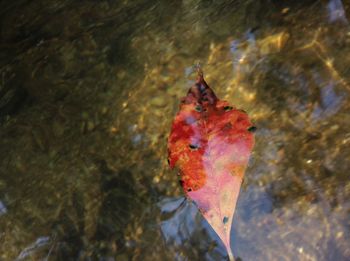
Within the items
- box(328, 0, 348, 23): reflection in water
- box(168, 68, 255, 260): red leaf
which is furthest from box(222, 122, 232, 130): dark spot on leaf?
box(328, 0, 348, 23): reflection in water

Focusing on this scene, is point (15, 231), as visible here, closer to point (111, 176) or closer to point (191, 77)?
point (111, 176)

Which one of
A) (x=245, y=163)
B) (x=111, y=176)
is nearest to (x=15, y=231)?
(x=111, y=176)

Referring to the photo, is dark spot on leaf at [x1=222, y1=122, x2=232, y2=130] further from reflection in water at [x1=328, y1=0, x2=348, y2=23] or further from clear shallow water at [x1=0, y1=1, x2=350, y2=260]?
reflection in water at [x1=328, y1=0, x2=348, y2=23]

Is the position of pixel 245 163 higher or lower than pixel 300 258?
higher

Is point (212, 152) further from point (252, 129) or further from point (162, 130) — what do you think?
point (162, 130)

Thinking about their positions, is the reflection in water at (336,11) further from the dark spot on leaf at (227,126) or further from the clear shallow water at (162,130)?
the dark spot on leaf at (227,126)

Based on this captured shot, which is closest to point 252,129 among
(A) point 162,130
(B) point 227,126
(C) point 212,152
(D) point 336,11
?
(B) point 227,126

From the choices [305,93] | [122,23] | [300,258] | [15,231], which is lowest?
[300,258]
